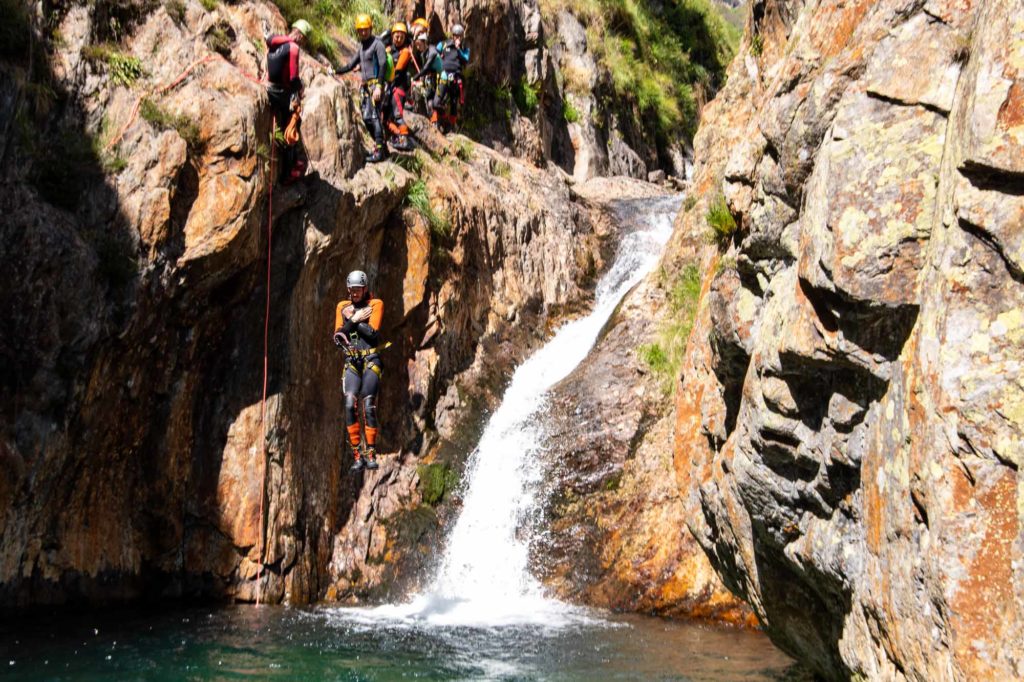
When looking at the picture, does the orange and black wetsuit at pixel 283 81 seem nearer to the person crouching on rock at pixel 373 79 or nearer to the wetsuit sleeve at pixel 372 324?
the wetsuit sleeve at pixel 372 324

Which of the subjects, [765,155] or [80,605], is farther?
[80,605]

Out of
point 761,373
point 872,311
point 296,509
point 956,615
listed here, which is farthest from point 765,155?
point 296,509

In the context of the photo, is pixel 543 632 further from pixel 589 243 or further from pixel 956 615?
pixel 589 243

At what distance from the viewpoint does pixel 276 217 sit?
12.4 m

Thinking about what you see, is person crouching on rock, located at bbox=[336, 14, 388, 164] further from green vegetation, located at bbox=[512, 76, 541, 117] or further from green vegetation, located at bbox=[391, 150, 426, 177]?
green vegetation, located at bbox=[512, 76, 541, 117]

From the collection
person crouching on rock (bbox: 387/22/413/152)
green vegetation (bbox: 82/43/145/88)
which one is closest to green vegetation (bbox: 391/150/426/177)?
person crouching on rock (bbox: 387/22/413/152)

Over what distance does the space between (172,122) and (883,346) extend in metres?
9.57

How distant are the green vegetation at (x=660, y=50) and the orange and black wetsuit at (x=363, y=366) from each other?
16648 mm

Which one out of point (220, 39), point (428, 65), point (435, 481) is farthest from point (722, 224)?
point (428, 65)

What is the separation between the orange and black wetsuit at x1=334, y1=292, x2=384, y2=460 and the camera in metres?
11.9

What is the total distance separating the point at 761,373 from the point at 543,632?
18.6 feet

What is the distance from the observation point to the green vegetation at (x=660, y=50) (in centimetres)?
2858

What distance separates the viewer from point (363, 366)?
12.0 m

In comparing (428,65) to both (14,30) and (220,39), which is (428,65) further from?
(14,30)
